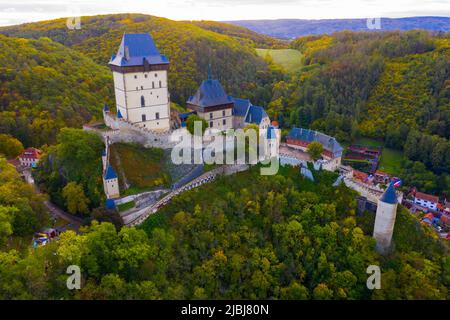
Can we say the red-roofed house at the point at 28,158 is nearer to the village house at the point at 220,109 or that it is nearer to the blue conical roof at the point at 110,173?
the village house at the point at 220,109

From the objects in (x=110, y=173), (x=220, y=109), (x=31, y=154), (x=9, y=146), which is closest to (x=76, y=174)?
(x=110, y=173)

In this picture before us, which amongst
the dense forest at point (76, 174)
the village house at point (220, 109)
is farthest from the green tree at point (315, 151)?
the dense forest at point (76, 174)

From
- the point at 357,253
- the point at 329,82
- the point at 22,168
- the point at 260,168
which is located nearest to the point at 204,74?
the point at 329,82

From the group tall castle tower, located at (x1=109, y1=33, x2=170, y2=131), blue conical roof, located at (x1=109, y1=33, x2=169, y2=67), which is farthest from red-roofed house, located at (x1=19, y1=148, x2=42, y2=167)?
blue conical roof, located at (x1=109, y1=33, x2=169, y2=67)

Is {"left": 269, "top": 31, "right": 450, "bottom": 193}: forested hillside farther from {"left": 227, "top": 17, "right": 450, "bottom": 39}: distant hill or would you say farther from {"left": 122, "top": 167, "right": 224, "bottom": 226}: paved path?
{"left": 122, "top": 167, "right": 224, "bottom": 226}: paved path

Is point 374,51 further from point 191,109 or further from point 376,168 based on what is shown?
point 191,109

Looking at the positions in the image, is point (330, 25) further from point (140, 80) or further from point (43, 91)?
point (140, 80)
